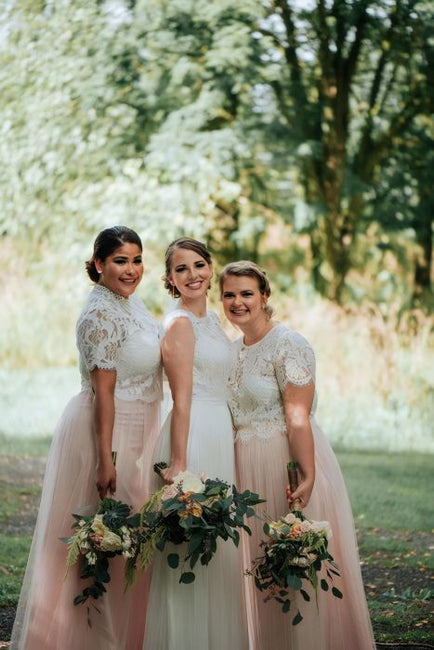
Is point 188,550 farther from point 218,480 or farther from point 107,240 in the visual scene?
point 107,240

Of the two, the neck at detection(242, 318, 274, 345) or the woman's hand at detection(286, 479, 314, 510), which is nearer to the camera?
the woman's hand at detection(286, 479, 314, 510)

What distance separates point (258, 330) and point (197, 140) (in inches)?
339

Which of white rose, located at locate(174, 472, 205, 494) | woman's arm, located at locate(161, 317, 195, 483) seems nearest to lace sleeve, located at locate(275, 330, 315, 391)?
woman's arm, located at locate(161, 317, 195, 483)

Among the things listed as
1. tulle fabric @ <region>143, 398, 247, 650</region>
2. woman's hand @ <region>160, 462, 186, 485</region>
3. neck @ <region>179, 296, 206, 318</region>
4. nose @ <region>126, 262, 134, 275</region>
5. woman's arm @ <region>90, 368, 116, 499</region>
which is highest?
nose @ <region>126, 262, 134, 275</region>

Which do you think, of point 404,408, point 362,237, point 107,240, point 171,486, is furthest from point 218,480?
point 362,237

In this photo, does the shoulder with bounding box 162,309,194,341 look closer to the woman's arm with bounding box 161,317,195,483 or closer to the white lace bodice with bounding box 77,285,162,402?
the woman's arm with bounding box 161,317,195,483

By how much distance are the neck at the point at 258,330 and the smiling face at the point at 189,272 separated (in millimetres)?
290

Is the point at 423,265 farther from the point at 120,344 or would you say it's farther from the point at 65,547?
the point at 65,547

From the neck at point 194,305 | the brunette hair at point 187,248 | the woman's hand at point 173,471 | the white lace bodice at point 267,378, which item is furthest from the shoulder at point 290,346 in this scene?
the woman's hand at point 173,471

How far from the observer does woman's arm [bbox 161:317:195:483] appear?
372cm

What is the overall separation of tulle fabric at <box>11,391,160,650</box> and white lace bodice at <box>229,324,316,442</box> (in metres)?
0.41

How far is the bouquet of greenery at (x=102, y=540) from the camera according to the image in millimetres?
3545

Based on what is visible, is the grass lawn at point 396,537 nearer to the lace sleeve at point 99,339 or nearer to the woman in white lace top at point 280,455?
the woman in white lace top at point 280,455

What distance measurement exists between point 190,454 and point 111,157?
943 centimetres
